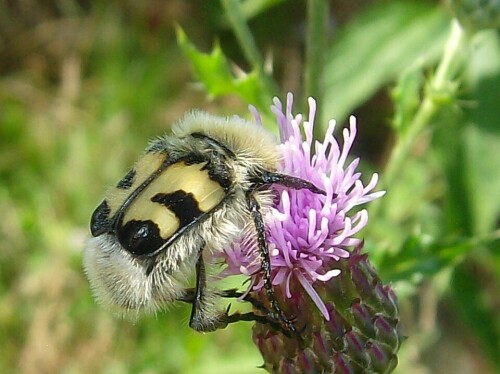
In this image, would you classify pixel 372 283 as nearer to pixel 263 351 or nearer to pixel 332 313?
pixel 332 313

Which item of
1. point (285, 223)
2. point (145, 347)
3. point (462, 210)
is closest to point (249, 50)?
point (285, 223)

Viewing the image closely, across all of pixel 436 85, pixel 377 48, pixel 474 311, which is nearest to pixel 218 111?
pixel 377 48

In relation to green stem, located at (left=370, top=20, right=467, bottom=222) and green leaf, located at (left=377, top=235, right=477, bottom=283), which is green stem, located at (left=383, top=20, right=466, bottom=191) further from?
green leaf, located at (left=377, top=235, right=477, bottom=283)

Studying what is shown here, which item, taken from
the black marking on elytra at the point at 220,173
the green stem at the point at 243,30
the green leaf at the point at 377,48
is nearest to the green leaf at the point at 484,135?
the green leaf at the point at 377,48

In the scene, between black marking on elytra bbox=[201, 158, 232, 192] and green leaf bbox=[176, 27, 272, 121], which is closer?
black marking on elytra bbox=[201, 158, 232, 192]

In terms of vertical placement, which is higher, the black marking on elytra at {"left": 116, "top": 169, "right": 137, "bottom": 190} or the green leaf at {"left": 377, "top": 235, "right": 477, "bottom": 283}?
the black marking on elytra at {"left": 116, "top": 169, "right": 137, "bottom": 190}

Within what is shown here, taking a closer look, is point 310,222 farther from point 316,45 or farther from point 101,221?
point 316,45

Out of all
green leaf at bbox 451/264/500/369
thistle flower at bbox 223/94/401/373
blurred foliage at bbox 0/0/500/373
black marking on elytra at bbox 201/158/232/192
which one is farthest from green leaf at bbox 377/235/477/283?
green leaf at bbox 451/264/500/369

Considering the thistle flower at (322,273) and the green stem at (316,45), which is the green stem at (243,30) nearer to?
the green stem at (316,45)
